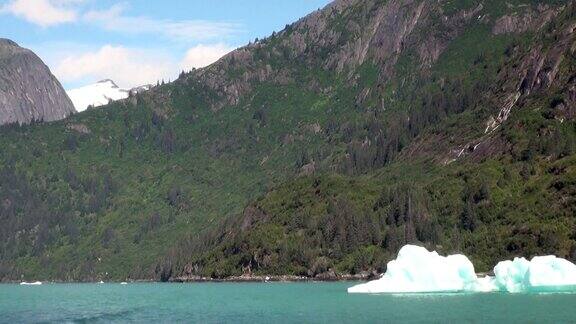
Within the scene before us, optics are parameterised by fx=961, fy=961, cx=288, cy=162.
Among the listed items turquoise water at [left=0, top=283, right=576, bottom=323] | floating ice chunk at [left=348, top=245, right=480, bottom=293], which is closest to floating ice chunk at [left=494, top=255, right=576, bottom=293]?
turquoise water at [left=0, top=283, right=576, bottom=323]

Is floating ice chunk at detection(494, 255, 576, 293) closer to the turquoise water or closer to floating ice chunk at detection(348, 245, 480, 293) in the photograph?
the turquoise water

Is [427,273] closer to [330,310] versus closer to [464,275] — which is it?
[464,275]

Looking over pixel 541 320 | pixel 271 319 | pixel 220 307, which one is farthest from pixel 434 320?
pixel 220 307

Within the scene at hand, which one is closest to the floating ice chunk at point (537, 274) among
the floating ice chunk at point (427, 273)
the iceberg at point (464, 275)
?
the iceberg at point (464, 275)

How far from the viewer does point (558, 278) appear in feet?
592

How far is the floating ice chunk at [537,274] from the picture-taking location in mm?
177875

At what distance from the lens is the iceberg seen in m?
179

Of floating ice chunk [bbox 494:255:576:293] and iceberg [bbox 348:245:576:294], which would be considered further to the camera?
iceberg [bbox 348:245:576:294]

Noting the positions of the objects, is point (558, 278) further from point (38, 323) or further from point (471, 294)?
point (38, 323)

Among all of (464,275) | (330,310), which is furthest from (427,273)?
(330,310)

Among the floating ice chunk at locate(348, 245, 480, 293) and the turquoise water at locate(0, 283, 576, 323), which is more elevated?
the floating ice chunk at locate(348, 245, 480, 293)

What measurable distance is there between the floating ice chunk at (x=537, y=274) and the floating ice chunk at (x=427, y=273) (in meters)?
6.57

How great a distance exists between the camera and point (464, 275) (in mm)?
185750

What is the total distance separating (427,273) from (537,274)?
20.8 m
